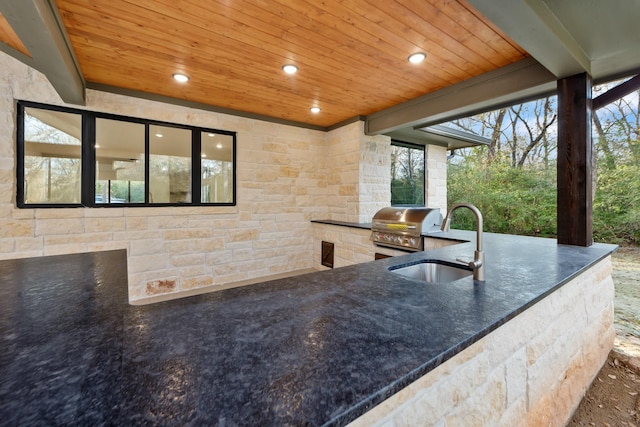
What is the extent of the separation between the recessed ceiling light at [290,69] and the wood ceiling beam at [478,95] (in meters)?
1.57

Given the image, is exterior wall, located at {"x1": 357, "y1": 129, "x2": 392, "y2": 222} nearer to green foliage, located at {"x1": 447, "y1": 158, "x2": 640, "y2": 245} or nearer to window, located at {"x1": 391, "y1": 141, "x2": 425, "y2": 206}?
window, located at {"x1": 391, "y1": 141, "x2": 425, "y2": 206}

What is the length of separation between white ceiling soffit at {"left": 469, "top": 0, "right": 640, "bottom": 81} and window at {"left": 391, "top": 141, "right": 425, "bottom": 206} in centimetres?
254

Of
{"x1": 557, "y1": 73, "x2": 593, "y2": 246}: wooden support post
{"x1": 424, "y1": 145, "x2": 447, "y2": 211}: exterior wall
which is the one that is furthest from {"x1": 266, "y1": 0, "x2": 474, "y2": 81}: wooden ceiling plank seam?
{"x1": 424, "y1": 145, "x2": 447, "y2": 211}: exterior wall

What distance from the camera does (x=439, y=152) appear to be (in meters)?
5.22

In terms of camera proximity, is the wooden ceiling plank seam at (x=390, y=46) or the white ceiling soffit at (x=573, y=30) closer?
the white ceiling soffit at (x=573, y=30)

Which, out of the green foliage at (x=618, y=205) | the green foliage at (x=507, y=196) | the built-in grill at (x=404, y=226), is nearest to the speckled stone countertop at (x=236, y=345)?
the built-in grill at (x=404, y=226)

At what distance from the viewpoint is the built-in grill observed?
297cm

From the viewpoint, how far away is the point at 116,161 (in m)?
3.15

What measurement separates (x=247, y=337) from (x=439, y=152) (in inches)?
209

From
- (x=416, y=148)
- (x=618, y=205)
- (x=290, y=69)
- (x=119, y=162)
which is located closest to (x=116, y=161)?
(x=119, y=162)

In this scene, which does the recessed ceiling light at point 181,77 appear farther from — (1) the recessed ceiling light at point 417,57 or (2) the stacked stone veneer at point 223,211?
(1) the recessed ceiling light at point 417,57

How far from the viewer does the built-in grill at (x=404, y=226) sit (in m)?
2.97

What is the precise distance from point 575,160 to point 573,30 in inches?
38.1

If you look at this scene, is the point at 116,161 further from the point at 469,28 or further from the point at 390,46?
the point at 469,28
